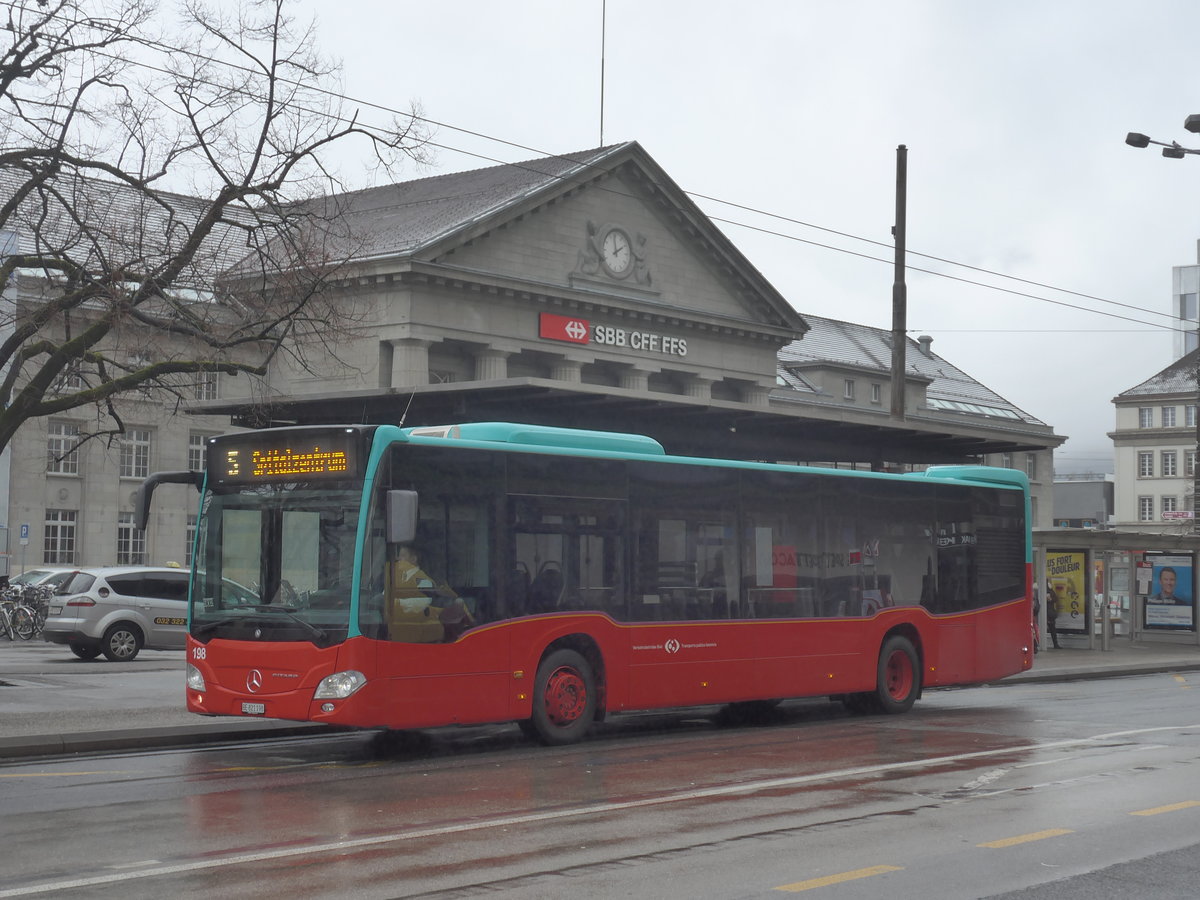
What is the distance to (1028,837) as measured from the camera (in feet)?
32.0

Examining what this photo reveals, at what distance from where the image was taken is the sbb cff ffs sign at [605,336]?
5703 cm

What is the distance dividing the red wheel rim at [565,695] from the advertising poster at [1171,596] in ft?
94.6

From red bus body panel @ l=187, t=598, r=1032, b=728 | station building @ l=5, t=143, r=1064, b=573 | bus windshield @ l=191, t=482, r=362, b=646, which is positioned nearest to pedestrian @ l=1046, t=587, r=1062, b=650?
station building @ l=5, t=143, r=1064, b=573

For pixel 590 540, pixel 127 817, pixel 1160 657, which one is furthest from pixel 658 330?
pixel 127 817

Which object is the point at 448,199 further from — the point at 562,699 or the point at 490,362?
the point at 562,699

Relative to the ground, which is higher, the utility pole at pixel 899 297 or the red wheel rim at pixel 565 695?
the utility pole at pixel 899 297

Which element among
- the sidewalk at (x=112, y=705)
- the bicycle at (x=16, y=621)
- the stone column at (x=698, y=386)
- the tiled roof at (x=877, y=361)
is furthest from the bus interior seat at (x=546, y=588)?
the tiled roof at (x=877, y=361)

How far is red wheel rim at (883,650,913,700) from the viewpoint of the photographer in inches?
773

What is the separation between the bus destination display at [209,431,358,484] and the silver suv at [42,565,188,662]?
47.1 feet

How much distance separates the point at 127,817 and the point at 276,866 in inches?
90.9

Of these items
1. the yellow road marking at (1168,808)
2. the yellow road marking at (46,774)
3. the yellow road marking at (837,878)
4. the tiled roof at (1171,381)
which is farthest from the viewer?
the tiled roof at (1171,381)

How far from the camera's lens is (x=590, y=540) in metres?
15.7

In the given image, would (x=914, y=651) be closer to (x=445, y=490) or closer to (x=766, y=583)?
(x=766, y=583)

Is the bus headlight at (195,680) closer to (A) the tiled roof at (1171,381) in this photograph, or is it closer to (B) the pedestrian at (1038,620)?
(B) the pedestrian at (1038,620)
